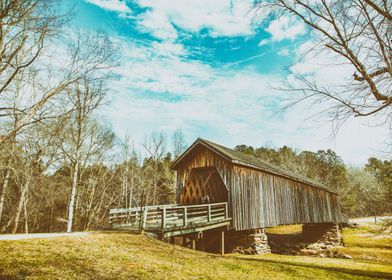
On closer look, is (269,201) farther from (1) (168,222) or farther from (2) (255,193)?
(1) (168,222)

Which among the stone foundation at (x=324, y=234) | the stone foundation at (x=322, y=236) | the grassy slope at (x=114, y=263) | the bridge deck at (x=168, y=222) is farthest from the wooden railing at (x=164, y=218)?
the stone foundation at (x=324, y=234)

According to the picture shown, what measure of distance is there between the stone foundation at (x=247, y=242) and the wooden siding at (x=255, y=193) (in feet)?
1.87

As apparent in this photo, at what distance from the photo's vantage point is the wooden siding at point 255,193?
53.7ft

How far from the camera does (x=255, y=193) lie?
17.5m

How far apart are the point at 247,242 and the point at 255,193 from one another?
324 centimetres

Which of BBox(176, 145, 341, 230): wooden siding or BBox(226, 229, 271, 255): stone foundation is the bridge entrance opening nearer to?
BBox(176, 145, 341, 230): wooden siding

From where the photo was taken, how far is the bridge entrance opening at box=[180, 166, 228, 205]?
17.7m

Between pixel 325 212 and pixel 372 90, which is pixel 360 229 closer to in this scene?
pixel 325 212

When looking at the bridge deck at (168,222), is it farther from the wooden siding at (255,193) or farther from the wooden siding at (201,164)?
the wooden siding at (201,164)

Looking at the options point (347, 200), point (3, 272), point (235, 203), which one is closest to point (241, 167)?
point (235, 203)

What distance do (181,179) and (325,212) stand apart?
16.9 m

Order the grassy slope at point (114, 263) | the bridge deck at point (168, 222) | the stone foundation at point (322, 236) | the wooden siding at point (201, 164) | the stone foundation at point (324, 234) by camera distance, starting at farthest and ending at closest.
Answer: the stone foundation at point (324, 234)
the stone foundation at point (322, 236)
the wooden siding at point (201, 164)
the bridge deck at point (168, 222)
the grassy slope at point (114, 263)

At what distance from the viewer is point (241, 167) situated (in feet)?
55.8

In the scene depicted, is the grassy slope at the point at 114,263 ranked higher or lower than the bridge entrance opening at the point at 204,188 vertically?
lower
